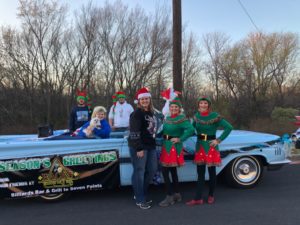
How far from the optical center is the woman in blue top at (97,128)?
14.0ft

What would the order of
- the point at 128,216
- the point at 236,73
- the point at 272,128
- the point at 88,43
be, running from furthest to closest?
the point at 236,73, the point at 88,43, the point at 272,128, the point at 128,216

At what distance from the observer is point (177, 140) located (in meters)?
3.84

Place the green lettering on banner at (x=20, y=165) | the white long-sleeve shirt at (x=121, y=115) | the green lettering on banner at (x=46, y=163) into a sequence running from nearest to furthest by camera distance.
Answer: the green lettering on banner at (x=20, y=165)
the green lettering on banner at (x=46, y=163)
the white long-sleeve shirt at (x=121, y=115)

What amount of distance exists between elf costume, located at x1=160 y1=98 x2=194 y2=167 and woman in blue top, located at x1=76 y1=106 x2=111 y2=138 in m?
1.07

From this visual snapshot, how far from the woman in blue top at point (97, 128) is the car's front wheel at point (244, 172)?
2133 mm

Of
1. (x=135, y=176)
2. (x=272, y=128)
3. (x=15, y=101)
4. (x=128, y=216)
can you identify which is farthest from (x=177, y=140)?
(x=15, y=101)

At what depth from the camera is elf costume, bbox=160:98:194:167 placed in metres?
3.87

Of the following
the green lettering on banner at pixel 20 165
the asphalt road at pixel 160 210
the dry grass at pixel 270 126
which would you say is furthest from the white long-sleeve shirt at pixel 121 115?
the dry grass at pixel 270 126

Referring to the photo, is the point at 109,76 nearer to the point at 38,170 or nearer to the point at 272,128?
the point at 272,128

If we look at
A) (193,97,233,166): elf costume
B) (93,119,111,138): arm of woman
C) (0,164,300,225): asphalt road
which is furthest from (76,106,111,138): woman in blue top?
(193,97,233,166): elf costume

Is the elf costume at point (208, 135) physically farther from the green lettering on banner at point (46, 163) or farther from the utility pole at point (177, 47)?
the utility pole at point (177, 47)

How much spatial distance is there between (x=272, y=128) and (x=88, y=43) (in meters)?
11.9

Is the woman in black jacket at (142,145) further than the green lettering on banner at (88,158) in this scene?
No

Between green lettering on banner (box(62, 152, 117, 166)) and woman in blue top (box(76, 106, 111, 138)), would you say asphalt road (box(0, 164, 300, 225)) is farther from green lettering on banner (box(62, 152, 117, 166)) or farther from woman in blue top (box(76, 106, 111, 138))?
woman in blue top (box(76, 106, 111, 138))
